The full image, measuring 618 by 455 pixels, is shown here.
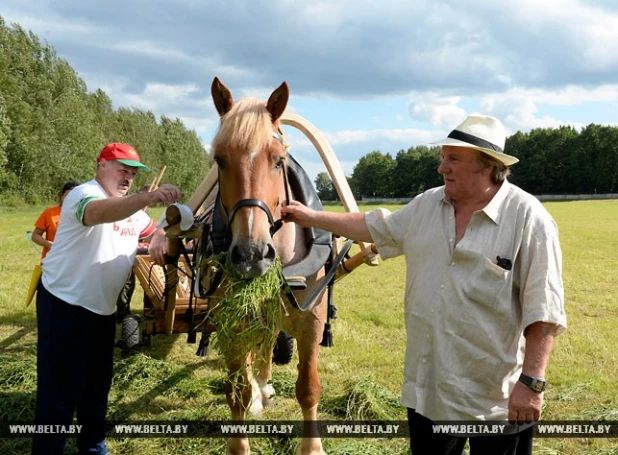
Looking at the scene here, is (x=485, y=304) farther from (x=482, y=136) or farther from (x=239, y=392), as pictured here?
(x=239, y=392)

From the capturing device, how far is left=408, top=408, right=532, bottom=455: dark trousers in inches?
94.4

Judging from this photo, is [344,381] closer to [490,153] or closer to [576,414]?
[576,414]

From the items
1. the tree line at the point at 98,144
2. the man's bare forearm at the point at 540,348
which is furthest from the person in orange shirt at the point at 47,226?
the tree line at the point at 98,144

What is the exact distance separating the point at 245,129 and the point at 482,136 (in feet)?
4.34

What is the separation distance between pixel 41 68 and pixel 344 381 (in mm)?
47001

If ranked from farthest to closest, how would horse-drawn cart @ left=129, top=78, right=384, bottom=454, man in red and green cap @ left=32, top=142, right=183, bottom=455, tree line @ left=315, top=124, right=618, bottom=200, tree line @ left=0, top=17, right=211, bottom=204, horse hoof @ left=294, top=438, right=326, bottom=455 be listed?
1. tree line @ left=315, top=124, right=618, bottom=200
2. tree line @ left=0, top=17, right=211, bottom=204
3. horse hoof @ left=294, top=438, right=326, bottom=455
4. man in red and green cap @ left=32, top=142, right=183, bottom=455
5. horse-drawn cart @ left=129, top=78, right=384, bottom=454

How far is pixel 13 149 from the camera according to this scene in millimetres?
38250

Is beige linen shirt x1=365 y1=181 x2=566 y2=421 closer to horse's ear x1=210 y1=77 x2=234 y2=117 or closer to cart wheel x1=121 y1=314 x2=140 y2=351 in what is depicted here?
horse's ear x1=210 y1=77 x2=234 y2=117

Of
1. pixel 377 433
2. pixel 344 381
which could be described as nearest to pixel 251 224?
pixel 377 433

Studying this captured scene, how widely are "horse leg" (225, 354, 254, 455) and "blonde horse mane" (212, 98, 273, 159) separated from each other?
146 cm

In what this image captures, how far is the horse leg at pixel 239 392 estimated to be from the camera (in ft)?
11.7

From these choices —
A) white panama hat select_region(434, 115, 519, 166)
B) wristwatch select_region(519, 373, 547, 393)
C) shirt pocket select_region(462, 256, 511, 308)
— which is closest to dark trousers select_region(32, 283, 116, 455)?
shirt pocket select_region(462, 256, 511, 308)

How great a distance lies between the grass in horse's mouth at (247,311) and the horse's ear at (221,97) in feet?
3.24

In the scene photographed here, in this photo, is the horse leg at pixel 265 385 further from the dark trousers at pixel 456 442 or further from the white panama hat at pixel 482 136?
the white panama hat at pixel 482 136
